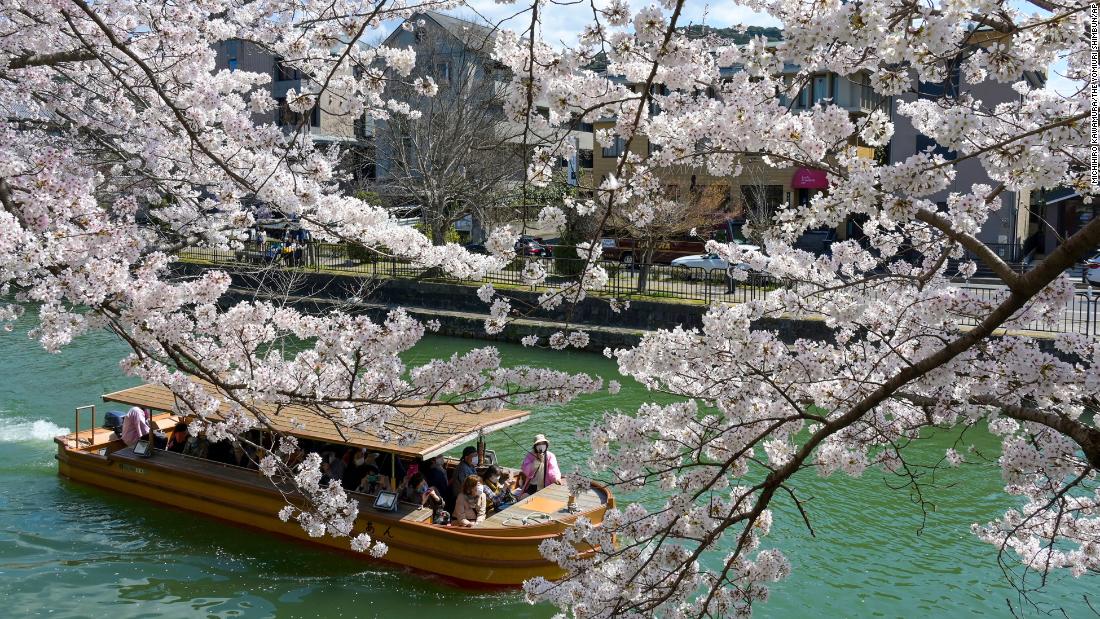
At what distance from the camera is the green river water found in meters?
8.77

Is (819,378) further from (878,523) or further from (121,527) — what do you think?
(121,527)

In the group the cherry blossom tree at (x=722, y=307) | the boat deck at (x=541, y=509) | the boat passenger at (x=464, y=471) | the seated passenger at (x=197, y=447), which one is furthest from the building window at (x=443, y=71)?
the cherry blossom tree at (x=722, y=307)

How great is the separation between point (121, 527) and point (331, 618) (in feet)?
11.8

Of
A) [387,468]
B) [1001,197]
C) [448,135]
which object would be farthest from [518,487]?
[1001,197]

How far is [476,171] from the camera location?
27.2 m

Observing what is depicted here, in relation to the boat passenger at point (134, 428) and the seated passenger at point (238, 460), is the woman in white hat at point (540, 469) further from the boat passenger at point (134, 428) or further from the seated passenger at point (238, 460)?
the boat passenger at point (134, 428)

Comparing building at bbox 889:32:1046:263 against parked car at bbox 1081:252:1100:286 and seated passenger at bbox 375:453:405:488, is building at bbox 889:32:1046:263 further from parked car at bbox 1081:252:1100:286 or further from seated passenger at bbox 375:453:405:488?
seated passenger at bbox 375:453:405:488

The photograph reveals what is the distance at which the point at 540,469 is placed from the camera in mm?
10078

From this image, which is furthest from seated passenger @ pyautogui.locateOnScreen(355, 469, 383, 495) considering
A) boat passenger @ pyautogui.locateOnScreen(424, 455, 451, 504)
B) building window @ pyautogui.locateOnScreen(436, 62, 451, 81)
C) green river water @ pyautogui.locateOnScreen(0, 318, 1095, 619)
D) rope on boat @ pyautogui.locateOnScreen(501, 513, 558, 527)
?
building window @ pyautogui.locateOnScreen(436, 62, 451, 81)

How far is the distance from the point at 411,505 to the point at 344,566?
40.4 inches

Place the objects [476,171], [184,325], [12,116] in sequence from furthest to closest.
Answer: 1. [476,171]
2. [12,116]
3. [184,325]

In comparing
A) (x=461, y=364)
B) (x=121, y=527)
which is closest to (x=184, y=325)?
(x=461, y=364)

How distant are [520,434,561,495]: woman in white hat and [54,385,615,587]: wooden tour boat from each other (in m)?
0.17

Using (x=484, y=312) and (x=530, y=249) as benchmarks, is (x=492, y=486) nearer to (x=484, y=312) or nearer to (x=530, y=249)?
(x=484, y=312)
